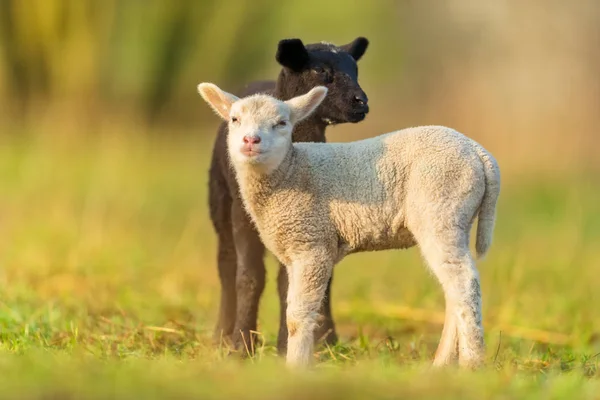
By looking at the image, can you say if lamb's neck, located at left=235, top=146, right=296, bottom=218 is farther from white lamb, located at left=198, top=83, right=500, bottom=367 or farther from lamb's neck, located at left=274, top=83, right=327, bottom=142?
lamb's neck, located at left=274, top=83, right=327, bottom=142

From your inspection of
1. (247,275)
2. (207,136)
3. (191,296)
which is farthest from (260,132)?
(207,136)

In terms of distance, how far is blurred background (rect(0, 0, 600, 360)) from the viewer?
349 inches

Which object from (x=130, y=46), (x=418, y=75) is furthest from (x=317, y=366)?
(x=418, y=75)

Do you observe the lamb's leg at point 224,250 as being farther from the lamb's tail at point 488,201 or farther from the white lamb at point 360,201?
the lamb's tail at point 488,201

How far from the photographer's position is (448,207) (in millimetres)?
5398

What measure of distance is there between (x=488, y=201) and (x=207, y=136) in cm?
1344

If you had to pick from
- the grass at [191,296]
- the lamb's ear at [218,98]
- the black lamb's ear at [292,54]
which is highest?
the black lamb's ear at [292,54]

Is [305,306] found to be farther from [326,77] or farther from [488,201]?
[326,77]

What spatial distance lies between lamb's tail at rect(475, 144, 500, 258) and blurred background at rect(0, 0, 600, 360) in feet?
6.27

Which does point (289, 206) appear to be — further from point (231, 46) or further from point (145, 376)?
point (231, 46)

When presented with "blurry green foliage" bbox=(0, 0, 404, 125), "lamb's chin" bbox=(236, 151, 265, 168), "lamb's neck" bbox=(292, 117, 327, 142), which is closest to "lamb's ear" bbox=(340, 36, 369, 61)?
"lamb's neck" bbox=(292, 117, 327, 142)

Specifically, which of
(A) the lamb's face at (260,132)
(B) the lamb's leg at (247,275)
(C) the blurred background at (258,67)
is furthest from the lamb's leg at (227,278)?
(C) the blurred background at (258,67)

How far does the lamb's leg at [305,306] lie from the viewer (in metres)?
5.45

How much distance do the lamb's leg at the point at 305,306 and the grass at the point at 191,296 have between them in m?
0.17
